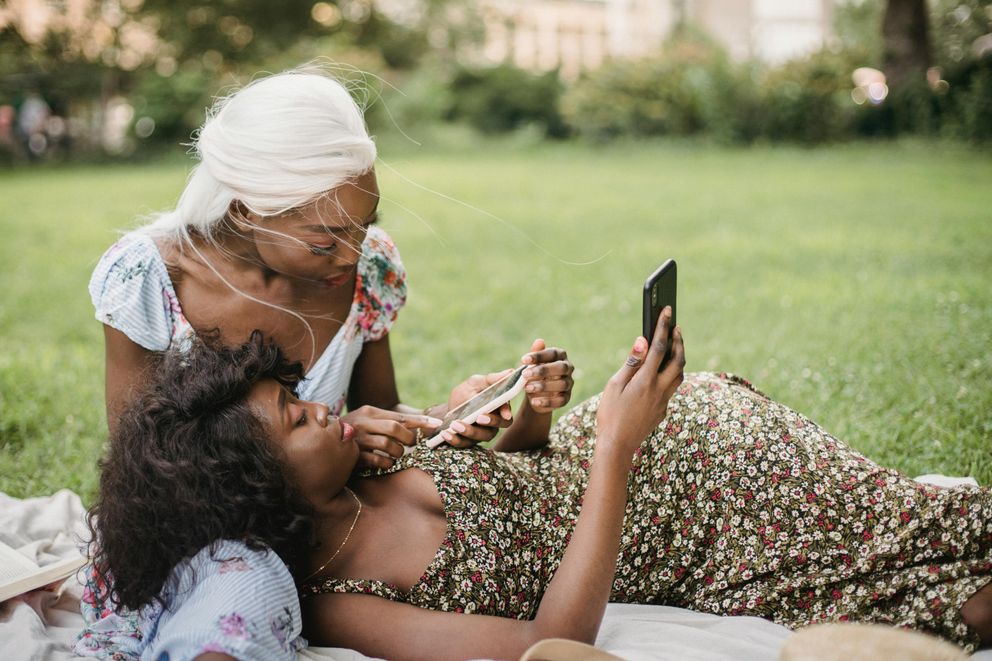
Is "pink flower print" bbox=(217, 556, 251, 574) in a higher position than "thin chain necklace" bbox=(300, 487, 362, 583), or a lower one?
higher

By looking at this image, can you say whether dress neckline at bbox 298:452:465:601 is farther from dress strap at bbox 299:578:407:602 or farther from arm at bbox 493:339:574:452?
arm at bbox 493:339:574:452

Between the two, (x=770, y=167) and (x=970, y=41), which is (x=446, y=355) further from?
(x=970, y=41)

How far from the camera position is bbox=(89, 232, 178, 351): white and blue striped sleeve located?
303 cm

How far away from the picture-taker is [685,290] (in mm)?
7586

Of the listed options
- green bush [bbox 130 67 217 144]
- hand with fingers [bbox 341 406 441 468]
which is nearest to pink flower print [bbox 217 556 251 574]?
hand with fingers [bbox 341 406 441 468]

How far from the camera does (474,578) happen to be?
2475 millimetres

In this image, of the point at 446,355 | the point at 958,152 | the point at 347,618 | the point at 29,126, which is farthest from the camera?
the point at 29,126

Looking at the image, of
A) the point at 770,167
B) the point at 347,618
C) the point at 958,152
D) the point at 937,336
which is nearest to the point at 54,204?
the point at 770,167

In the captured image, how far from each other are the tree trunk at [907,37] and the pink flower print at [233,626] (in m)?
18.4

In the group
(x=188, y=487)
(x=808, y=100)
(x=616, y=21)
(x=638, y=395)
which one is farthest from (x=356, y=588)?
(x=616, y=21)

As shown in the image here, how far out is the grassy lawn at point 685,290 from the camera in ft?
15.7

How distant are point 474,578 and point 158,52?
24.0 metres

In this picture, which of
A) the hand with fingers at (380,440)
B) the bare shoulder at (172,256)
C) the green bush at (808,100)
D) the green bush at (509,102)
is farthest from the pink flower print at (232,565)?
the green bush at (509,102)

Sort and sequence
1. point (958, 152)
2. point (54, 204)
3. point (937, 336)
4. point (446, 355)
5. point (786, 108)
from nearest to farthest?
point (937, 336)
point (446, 355)
point (54, 204)
point (958, 152)
point (786, 108)
